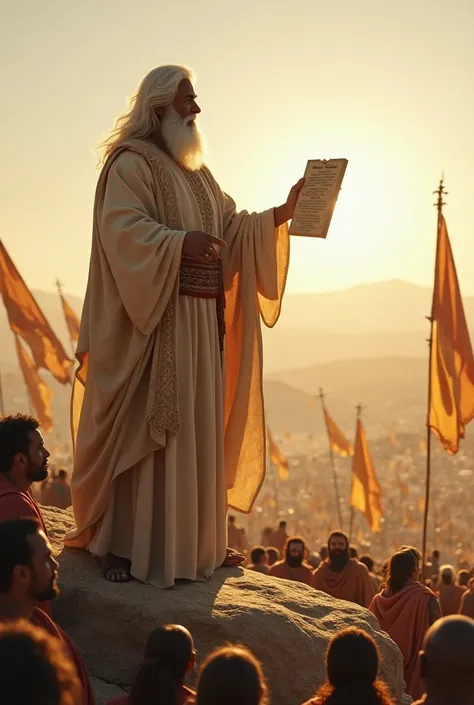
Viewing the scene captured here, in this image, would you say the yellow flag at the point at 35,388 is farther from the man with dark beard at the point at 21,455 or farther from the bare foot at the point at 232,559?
the man with dark beard at the point at 21,455

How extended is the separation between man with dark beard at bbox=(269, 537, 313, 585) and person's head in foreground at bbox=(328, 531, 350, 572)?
1.55 ft

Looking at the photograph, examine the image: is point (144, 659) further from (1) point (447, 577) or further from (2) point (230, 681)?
(1) point (447, 577)

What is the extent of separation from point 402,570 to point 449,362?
609cm

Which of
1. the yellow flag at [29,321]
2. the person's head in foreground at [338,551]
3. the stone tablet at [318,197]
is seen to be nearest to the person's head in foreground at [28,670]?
the stone tablet at [318,197]

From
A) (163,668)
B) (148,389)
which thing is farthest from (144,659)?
(148,389)

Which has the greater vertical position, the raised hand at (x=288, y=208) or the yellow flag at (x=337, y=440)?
the raised hand at (x=288, y=208)

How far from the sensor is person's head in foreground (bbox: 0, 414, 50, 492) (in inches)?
204

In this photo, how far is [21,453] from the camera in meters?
5.19

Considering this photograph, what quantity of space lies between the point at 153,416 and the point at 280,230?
5.42 feet

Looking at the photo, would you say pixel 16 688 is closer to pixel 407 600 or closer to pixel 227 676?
pixel 227 676

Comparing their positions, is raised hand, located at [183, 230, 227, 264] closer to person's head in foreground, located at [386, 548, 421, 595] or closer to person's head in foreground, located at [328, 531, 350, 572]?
person's head in foreground, located at [386, 548, 421, 595]

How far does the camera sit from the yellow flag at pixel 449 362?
12703 mm

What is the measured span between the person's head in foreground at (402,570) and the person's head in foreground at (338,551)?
6.35 feet

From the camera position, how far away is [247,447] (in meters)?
6.66
